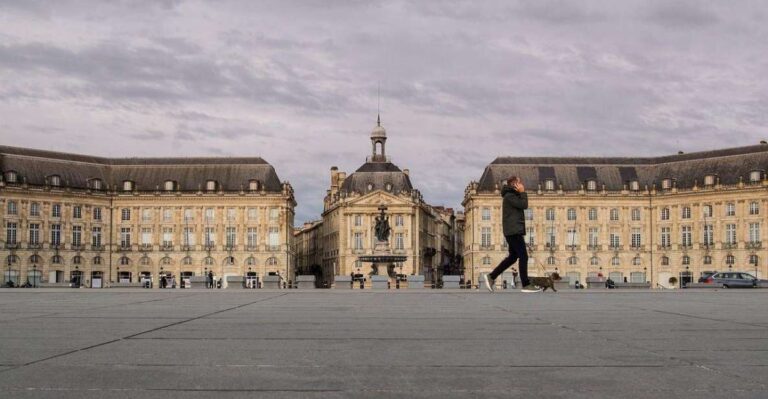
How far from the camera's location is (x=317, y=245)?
148 meters

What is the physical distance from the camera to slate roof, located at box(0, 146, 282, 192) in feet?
378

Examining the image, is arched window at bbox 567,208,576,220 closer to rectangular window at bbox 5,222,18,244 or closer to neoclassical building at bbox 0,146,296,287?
neoclassical building at bbox 0,146,296,287

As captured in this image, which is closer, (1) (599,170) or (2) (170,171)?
(2) (170,171)

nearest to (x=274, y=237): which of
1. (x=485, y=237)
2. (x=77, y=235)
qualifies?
(x=77, y=235)

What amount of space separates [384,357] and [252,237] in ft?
361

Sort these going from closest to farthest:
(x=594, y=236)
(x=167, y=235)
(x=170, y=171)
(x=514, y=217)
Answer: (x=514, y=217)
(x=167, y=235)
(x=594, y=236)
(x=170, y=171)

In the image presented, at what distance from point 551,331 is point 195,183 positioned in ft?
359

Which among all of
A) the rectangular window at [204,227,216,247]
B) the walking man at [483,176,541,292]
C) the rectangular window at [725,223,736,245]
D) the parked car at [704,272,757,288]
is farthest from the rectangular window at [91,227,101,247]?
the walking man at [483,176,541,292]

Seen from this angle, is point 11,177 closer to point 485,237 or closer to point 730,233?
point 485,237

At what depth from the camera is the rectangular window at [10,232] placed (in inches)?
4242

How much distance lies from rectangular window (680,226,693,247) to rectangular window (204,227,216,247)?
52.8 meters

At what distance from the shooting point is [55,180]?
111500 mm

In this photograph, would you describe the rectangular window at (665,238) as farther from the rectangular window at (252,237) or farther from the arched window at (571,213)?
the rectangular window at (252,237)

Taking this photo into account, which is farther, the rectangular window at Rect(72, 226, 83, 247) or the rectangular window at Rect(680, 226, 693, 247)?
the rectangular window at Rect(680, 226, 693, 247)
